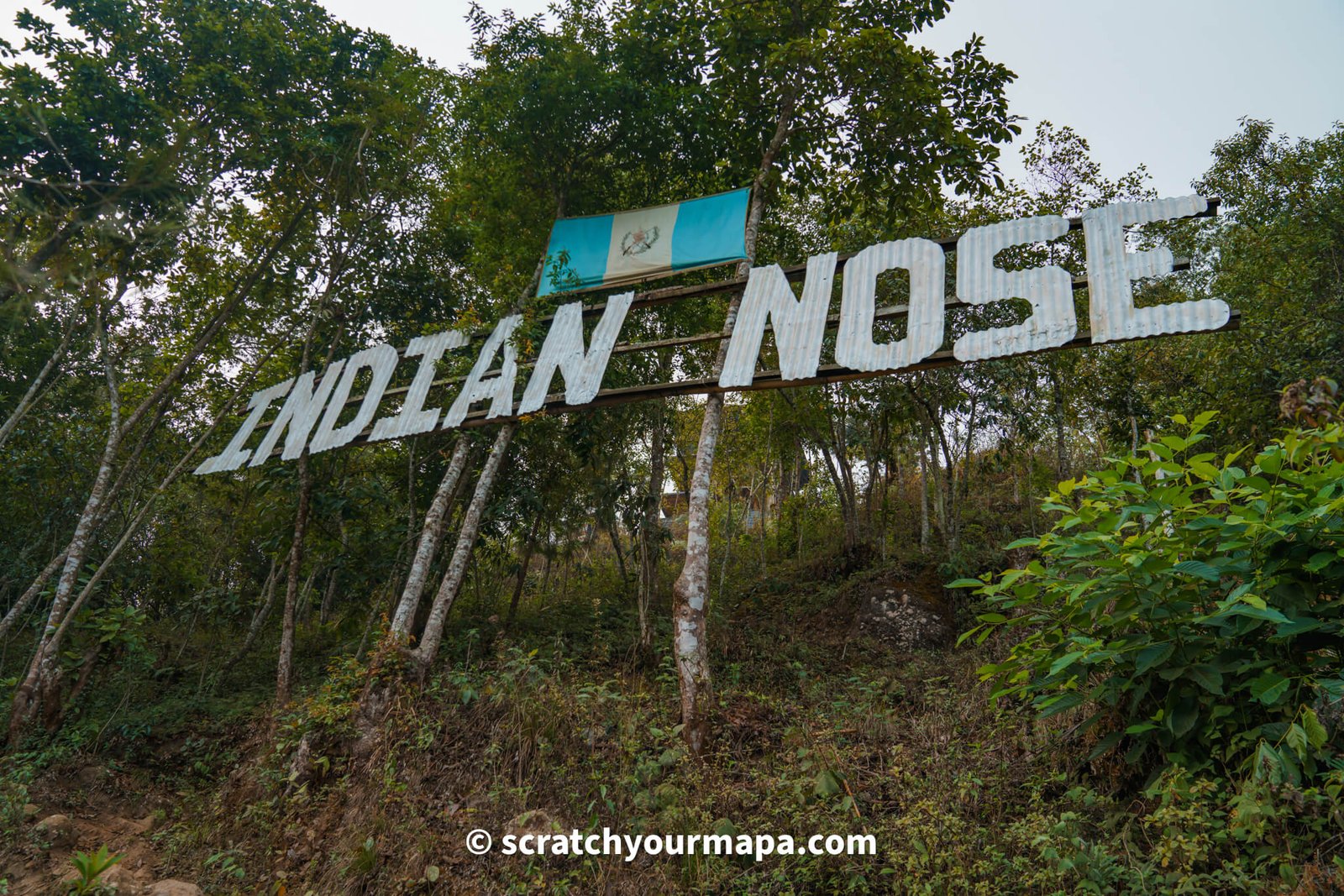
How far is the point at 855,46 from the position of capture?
22.3ft

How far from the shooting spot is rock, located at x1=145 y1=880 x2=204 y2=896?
4617 millimetres

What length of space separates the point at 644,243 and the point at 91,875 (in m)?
6.85

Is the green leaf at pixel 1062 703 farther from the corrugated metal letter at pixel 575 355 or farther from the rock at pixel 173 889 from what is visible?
the rock at pixel 173 889

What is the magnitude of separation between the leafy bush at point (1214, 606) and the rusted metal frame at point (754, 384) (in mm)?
1723

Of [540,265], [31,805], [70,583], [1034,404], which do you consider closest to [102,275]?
[70,583]

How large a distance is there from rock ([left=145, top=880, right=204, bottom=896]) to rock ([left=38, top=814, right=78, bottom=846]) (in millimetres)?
1464

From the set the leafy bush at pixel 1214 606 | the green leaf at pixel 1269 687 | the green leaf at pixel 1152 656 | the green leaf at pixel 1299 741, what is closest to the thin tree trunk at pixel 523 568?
the leafy bush at pixel 1214 606

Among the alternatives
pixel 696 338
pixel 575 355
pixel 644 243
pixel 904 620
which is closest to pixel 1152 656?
pixel 696 338

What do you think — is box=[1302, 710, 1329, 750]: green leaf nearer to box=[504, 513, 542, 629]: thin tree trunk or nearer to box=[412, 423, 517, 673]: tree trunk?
box=[412, 423, 517, 673]: tree trunk

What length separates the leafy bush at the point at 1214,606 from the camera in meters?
3.03

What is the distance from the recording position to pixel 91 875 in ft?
13.9

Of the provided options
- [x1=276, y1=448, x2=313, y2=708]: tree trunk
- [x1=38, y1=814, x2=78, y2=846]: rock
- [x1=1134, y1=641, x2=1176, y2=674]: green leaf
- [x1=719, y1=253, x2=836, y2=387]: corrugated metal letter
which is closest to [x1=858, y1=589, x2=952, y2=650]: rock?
[x1=719, y1=253, x2=836, y2=387]: corrugated metal letter

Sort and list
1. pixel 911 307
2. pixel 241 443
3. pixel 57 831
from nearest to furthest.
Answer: pixel 57 831 → pixel 911 307 → pixel 241 443

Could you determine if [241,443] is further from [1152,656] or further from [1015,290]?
[1152,656]
